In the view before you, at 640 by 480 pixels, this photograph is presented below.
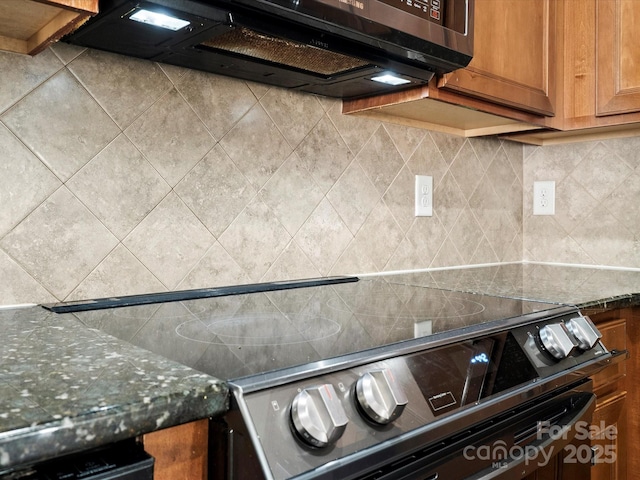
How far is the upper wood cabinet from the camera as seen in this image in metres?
0.73

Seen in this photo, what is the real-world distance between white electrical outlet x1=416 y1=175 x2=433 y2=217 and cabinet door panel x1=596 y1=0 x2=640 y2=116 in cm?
54

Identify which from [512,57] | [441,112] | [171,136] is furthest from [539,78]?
[171,136]

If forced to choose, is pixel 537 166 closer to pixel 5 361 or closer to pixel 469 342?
pixel 469 342

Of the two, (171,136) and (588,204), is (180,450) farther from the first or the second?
(588,204)

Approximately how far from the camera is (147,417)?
0.50 m

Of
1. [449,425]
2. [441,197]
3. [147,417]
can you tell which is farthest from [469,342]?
[441,197]

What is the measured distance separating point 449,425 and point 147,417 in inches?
16.1

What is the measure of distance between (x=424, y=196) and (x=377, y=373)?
1126mm

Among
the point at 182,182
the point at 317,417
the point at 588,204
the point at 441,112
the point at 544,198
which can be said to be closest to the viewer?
the point at 317,417

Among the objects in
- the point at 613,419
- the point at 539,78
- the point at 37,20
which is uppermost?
the point at 539,78

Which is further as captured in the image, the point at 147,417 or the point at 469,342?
the point at 469,342

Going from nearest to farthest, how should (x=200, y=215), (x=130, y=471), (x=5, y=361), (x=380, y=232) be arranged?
(x=130, y=471)
(x=5, y=361)
(x=200, y=215)
(x=380, y=232)

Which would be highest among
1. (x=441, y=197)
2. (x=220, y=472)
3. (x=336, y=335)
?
(x=441, y=197)

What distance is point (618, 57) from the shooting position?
1540 millimetres
